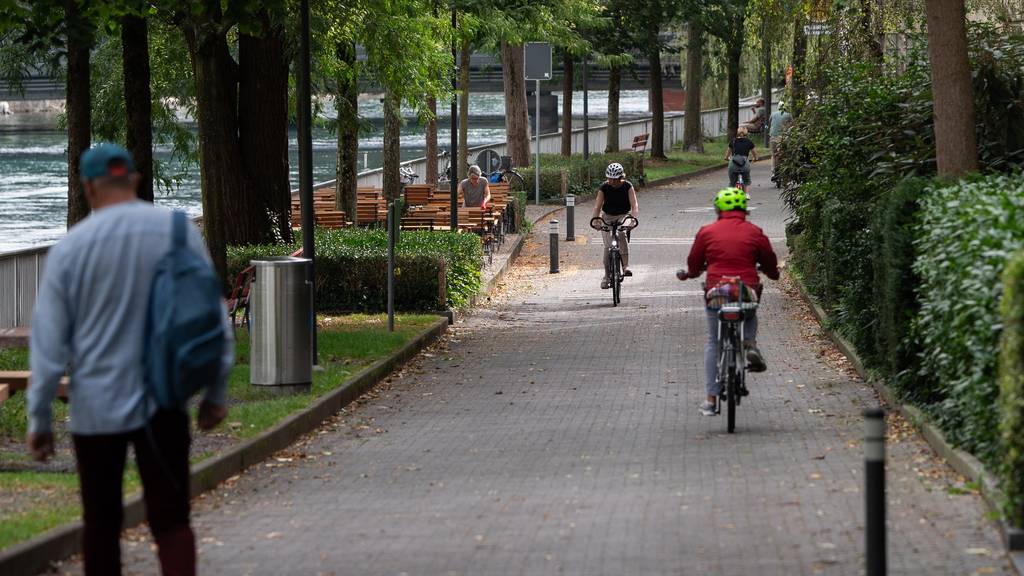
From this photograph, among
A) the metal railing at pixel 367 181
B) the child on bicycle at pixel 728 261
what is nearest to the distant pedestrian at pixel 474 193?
the metal railing at pixel 367 181

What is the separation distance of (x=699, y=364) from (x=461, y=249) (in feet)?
21.3

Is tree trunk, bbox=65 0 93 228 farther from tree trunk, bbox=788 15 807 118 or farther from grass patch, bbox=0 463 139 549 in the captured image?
tree trunk, bbox=788 15 807 118

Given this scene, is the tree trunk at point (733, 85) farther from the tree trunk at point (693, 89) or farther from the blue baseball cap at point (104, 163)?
the blue baseball cap at point (104, 163)

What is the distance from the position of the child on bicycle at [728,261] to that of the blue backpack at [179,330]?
6110 millimetres

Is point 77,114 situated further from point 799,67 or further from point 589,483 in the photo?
point 799,67

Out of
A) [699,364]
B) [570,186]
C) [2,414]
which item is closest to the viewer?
[2,414]

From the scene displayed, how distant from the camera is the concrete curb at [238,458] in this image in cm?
672

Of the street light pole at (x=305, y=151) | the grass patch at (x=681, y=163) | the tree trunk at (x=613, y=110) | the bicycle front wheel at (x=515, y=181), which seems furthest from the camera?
the tree trunk at (x=613, y=110)

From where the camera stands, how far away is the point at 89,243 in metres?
5.36

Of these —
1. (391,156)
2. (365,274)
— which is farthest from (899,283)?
(391,156)

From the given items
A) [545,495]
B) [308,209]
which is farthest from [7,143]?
[545,495]

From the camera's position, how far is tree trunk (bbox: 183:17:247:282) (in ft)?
55.7

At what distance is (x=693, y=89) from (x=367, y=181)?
66.2ft

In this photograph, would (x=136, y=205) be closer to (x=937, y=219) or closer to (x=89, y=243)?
(x=89, y=243)
